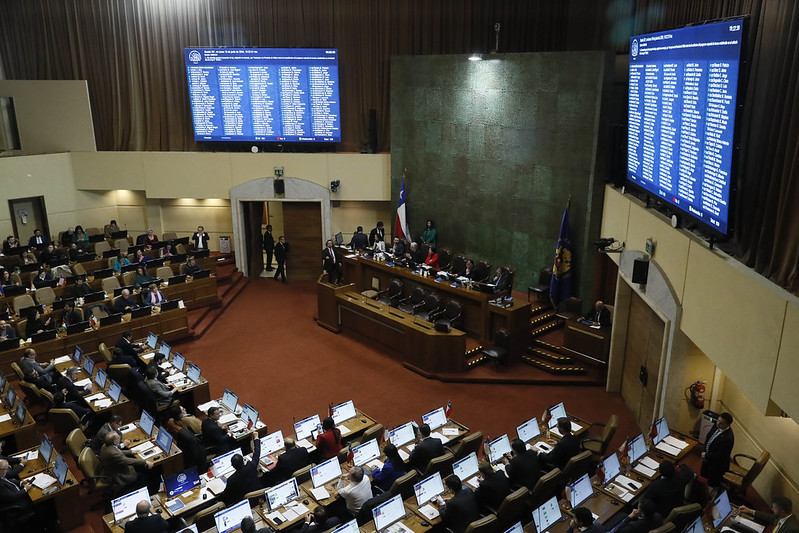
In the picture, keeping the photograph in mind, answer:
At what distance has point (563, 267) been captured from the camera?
43.3 feet

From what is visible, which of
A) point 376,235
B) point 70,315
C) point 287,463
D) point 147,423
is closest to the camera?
point 287,463

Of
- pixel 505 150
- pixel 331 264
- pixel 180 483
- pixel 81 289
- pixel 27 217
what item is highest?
pixel 505 150

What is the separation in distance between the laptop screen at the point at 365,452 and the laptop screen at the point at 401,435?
29 centimetres

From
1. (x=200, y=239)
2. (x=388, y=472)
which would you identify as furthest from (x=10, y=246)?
(x=388, y=472)

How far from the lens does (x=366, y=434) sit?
8.45 m

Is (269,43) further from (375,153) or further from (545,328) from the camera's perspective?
(545,328)

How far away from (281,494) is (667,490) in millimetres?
4276

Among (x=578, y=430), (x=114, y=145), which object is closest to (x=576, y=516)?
(x=578, y=430)

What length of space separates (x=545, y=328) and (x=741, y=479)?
544 cm

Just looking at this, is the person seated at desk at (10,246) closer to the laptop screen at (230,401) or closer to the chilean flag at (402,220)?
the chilean flag at (402,220)

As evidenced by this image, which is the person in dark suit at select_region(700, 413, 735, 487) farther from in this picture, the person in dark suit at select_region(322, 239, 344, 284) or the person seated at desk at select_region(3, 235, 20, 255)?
the person seated at desk at select_region(3, 235, 20, 255)

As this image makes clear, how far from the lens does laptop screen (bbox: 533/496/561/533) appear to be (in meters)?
6.69

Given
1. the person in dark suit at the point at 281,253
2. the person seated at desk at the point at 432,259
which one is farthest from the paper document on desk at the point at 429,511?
the person in dark suit at the point at 281,253

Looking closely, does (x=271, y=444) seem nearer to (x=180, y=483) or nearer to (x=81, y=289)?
(x=180, y=483)
